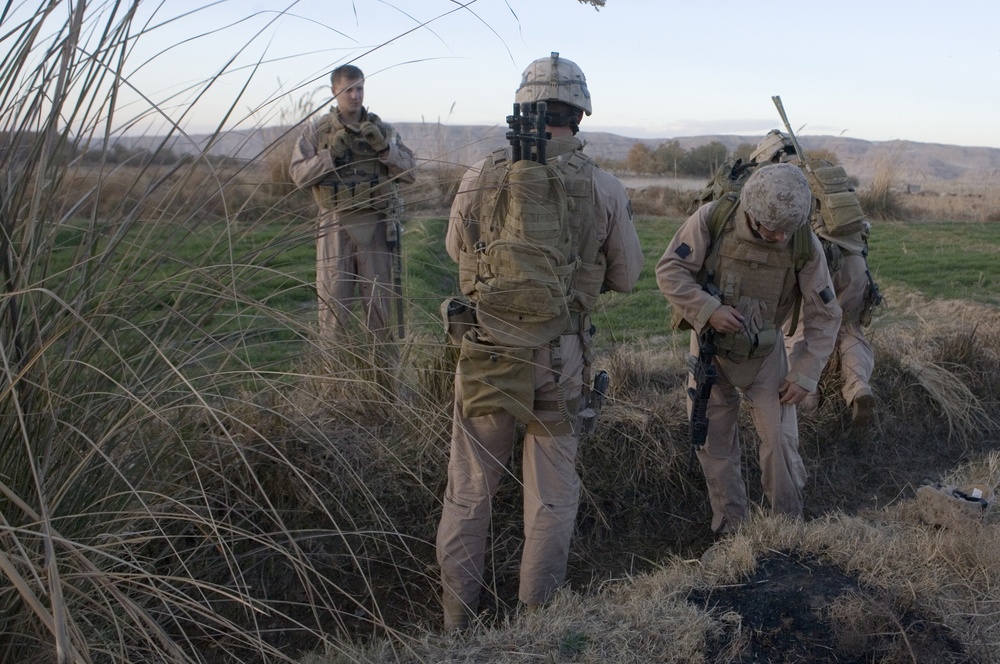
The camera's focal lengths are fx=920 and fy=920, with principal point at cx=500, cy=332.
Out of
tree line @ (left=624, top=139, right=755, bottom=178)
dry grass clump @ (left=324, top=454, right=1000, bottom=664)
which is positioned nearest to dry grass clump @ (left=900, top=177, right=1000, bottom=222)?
tree line @ (left=624, top=139, right=755, bottom=178)

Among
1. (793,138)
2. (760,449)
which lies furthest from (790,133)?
(760,449)

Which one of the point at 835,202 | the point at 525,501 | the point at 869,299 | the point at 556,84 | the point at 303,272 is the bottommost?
the point at 525,501

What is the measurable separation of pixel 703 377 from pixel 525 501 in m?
1.09

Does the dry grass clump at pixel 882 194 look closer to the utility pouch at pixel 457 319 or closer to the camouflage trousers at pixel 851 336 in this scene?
the camouflage trousers at pixel 851 336

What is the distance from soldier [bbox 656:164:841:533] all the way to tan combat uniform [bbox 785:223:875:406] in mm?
606

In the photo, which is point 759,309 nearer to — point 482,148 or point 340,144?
point 482,148

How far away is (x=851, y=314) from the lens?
525cm

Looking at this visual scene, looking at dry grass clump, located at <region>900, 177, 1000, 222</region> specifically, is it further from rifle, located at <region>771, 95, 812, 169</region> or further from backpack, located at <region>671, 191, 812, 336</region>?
backpack, located at <region>671, 191, 812, 336</region>

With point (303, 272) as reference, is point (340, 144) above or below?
above

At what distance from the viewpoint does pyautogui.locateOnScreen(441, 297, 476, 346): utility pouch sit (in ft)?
11.5

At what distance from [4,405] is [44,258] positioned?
36 cm

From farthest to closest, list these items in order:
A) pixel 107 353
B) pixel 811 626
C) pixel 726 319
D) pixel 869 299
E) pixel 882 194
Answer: pixel 882 194
pixel 869 299
pixel 726 319
pixel 811 626
pixel 107 353

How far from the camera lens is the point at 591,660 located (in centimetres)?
282

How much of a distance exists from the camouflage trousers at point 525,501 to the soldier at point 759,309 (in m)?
0.82
